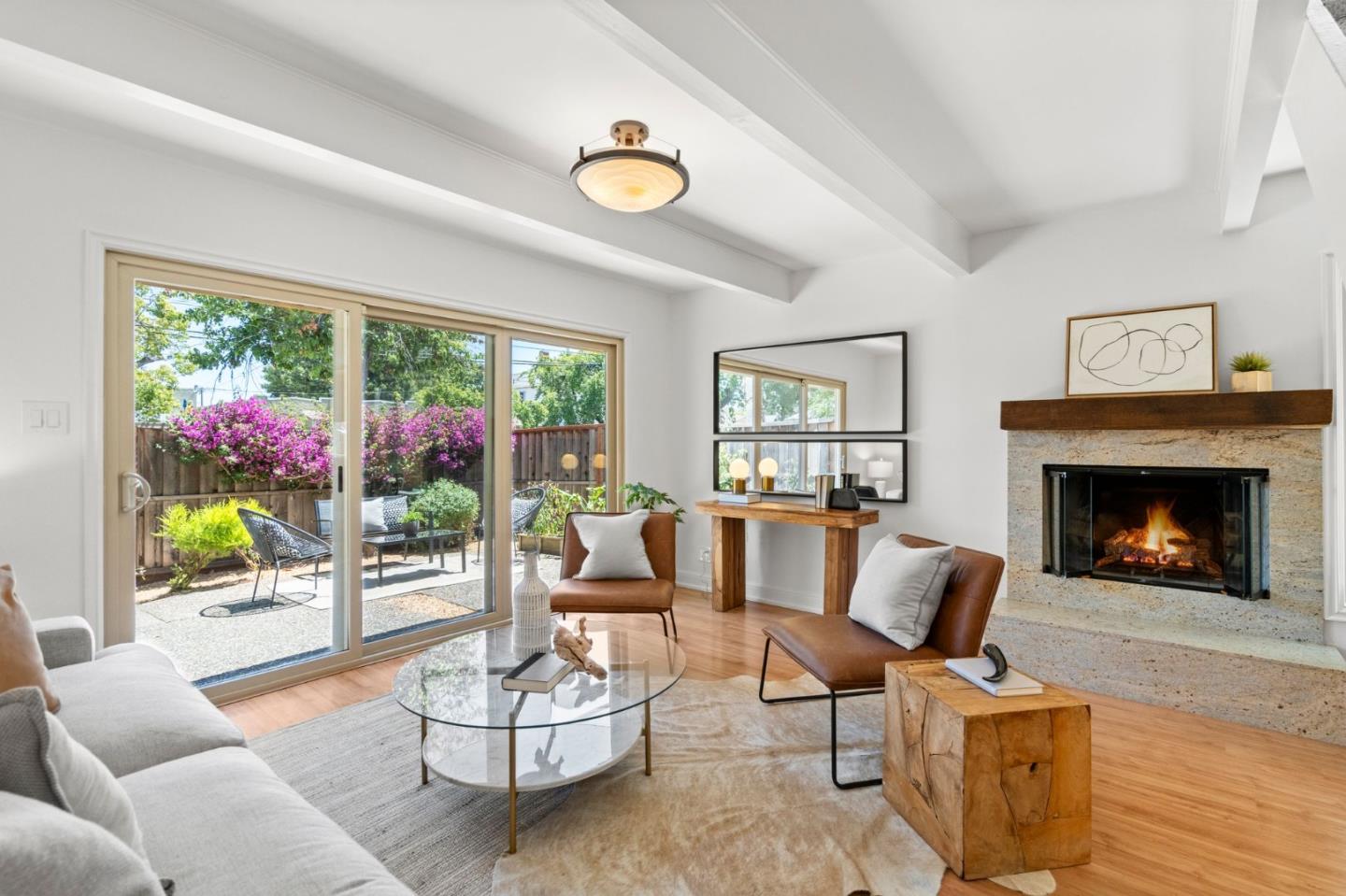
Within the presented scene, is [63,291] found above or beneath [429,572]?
above

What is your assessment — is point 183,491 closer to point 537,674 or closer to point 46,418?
point 46,418

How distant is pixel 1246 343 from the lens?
3.08 metres

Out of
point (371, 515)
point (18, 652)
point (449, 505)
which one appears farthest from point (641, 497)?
point (18, 652)

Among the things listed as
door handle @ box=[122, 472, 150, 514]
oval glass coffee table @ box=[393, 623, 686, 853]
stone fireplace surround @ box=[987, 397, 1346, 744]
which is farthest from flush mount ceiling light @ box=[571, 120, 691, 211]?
stone fireplace surround @ box=[987, 397, 1346, 744]

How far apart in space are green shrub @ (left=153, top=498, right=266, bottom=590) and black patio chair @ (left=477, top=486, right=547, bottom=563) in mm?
1459

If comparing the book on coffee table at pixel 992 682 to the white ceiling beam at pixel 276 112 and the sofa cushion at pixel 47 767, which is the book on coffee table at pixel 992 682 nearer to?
the sofa cushion at pixel 47 767

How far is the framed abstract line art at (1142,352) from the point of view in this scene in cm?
315

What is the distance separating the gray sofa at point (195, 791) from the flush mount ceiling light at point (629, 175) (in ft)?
6.67

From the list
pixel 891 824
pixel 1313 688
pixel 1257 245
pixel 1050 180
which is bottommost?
pixel 891 824

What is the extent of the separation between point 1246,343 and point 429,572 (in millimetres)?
4433

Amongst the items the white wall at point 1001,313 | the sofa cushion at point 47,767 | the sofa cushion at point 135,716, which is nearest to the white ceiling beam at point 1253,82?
the white wall at point 1001,313

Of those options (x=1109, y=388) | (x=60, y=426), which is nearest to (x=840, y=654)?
(x=1109, y=388)

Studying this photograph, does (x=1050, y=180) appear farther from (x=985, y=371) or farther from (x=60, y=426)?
(x=60, y=426)

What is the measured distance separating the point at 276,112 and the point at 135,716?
6.21ft
